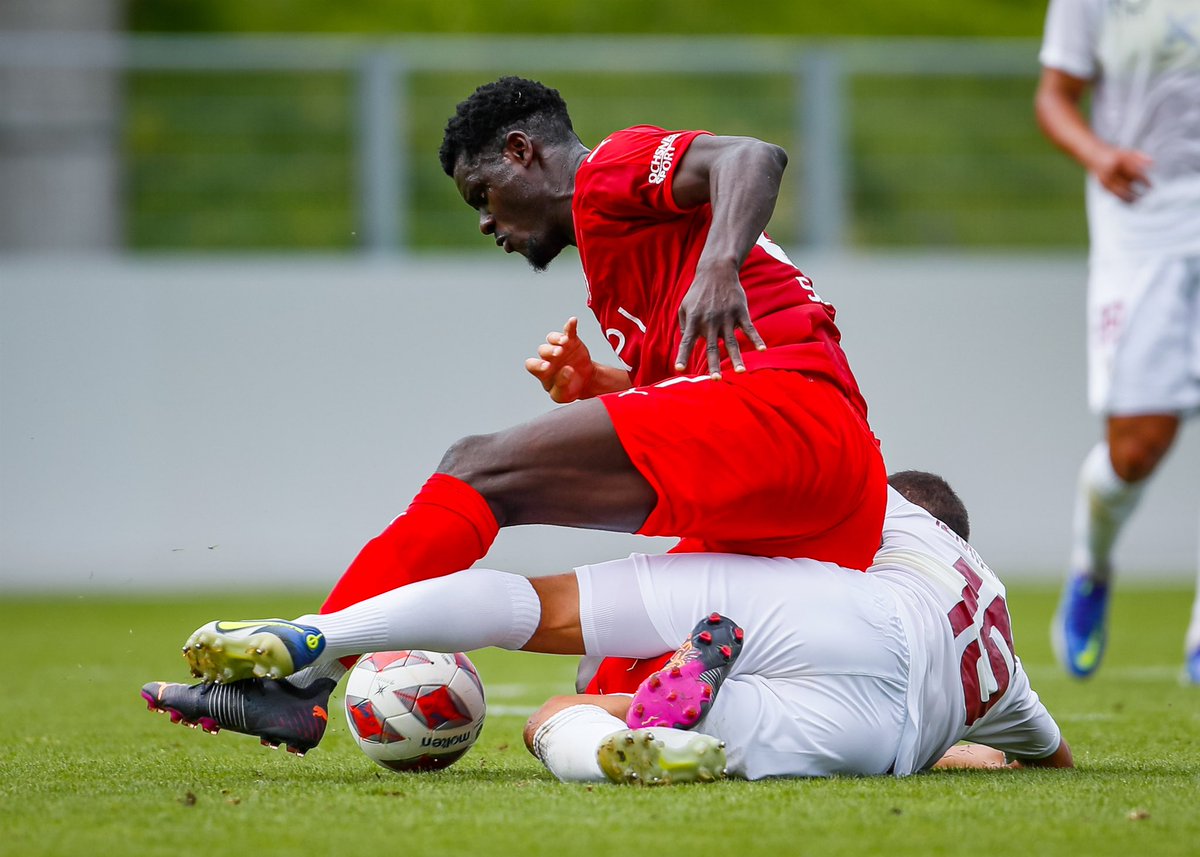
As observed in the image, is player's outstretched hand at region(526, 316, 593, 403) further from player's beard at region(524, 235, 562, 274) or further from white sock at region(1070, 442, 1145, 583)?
white sock at region(1070, 442, 1145, 583)

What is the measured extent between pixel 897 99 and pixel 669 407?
29.1 ft

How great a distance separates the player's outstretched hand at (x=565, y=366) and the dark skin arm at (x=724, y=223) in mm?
494

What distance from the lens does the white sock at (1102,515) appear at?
5.79m

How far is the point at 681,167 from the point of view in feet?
12.4

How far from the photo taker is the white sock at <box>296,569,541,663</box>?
3.32 meters

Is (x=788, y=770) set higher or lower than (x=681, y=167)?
lower

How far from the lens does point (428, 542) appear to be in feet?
11.4

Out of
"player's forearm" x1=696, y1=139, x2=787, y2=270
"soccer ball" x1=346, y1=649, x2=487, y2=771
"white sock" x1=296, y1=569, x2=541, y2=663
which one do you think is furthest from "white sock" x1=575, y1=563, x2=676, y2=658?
"player's forearm" x1=696, y1=139, x2=787, y2=270

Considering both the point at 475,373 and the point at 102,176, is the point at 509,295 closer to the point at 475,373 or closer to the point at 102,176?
the point at 475,373

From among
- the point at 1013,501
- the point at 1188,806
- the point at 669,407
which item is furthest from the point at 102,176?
the point at 1188,806

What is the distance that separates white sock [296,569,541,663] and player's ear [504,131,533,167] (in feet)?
3.45

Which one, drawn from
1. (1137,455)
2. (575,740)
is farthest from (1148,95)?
(575,740)

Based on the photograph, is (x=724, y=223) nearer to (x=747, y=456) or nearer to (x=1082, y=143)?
(x=747, y=456)

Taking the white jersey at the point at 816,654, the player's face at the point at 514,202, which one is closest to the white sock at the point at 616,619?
the white jersey at the point at 816,654
